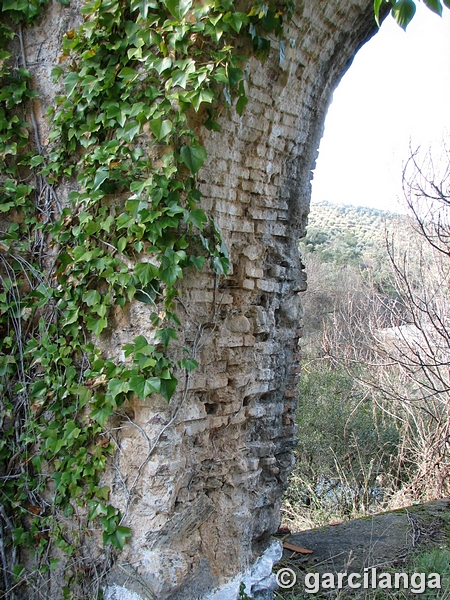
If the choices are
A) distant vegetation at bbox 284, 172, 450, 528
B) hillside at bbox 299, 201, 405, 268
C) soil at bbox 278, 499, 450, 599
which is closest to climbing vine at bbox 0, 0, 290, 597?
soil at bbox 278, 499, 450, 599

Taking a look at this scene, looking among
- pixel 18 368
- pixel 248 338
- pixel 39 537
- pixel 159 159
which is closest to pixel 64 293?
pixel 18 368

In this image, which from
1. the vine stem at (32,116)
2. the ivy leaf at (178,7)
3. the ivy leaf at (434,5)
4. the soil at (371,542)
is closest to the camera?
the ivy leaf at (434,5)

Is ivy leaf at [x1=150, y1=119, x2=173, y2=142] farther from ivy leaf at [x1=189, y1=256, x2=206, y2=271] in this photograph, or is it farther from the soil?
the soil

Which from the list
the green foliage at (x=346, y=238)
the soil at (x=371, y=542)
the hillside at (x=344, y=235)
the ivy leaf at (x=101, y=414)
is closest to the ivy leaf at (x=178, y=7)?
the ivy leaf at (x=101, y=414)

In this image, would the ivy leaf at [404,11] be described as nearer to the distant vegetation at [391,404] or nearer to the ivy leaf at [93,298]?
the ivy leaf at [93,298]

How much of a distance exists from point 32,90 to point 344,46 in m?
1.85

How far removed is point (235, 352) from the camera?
9.87 ft

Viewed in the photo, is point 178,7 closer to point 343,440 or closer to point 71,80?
point 71,80

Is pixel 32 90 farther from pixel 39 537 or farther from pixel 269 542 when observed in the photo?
pixel 269 542

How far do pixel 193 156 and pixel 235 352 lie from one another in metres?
1.17

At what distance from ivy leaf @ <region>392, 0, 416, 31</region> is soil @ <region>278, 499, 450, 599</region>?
3.17 metres

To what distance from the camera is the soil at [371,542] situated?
3740mm

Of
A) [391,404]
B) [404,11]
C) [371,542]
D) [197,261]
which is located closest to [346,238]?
[391,404]

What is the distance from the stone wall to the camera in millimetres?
2576
